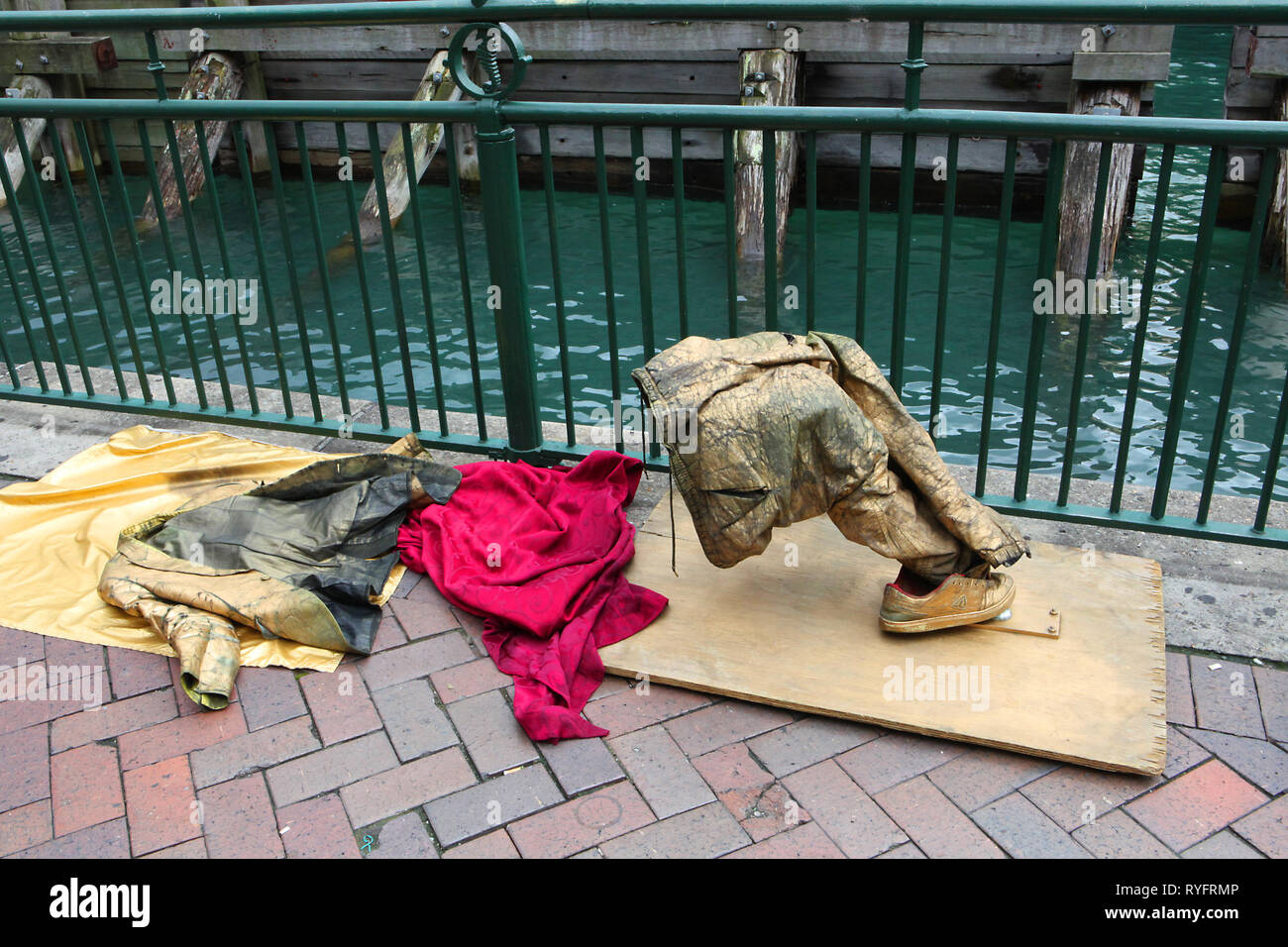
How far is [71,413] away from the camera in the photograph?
4.87m

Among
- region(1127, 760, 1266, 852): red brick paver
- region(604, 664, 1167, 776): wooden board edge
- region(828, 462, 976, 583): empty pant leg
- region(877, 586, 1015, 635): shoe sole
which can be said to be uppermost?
region(828, 462, 976, 583): empty pant leg

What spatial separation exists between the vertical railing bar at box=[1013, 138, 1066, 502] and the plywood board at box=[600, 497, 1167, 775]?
29 centimetres

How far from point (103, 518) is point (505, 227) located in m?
1.83

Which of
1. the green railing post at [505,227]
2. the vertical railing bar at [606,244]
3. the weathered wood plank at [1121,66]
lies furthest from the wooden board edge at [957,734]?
the weathered wood plank at [1121,66]

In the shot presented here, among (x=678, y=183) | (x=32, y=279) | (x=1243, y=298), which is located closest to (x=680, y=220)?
(x=678, y=183)

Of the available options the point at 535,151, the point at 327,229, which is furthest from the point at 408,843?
the point at 535,151

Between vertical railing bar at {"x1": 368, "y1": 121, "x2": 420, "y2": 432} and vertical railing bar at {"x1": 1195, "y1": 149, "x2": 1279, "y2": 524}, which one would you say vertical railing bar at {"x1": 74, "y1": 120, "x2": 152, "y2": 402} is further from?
vertical railing bar at {"x1": 1195, "y1": 149, "x2": 1279, "y2": 524}

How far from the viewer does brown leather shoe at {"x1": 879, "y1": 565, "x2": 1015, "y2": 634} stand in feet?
10.1

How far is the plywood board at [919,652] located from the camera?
282cm

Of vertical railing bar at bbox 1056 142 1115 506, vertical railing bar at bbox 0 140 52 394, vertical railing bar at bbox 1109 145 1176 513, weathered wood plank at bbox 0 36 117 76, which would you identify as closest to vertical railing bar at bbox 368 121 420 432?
vertical railing bar at bbox 0 140 52 394

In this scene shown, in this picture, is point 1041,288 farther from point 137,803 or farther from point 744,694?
point 137,803

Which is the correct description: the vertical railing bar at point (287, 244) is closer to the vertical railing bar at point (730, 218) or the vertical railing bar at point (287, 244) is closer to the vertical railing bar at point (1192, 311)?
the vertical railing bar at point (730, 218)

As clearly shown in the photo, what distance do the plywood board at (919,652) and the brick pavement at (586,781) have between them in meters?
0.06
